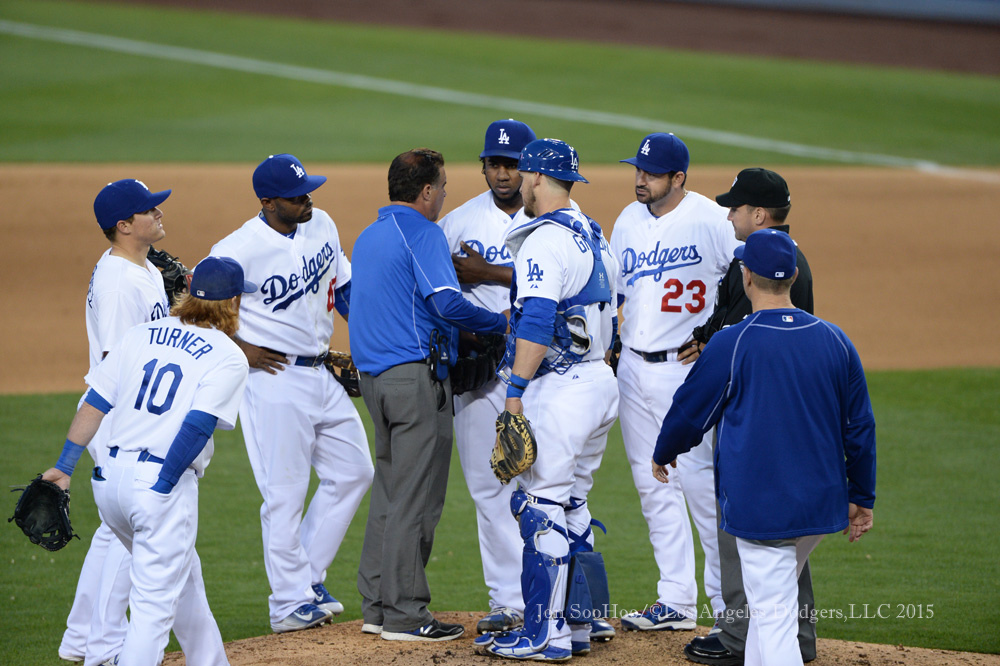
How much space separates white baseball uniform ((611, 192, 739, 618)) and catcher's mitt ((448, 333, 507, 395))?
2.22 feet

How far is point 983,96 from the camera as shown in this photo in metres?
25.2

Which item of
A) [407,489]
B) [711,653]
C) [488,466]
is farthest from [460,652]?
[711,653]

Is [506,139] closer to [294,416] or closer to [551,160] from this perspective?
[551,160]

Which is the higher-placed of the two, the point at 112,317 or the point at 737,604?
the point at 112,317

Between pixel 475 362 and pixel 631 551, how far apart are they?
7.14 feet

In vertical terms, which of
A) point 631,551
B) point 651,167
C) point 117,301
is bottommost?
point 631,551

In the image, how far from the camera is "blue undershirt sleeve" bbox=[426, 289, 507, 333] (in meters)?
4.96

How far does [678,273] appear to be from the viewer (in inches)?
214

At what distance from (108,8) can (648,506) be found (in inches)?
1155

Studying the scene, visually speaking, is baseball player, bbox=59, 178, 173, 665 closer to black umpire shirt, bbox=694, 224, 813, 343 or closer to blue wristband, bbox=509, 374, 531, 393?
blue wristband, bbox=509, 374, 531, 393

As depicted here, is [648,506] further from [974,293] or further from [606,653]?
[974,293]

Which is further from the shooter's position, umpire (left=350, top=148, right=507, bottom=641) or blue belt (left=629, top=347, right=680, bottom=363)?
blue belt (left=629, top=347, right=680, bottom=363)

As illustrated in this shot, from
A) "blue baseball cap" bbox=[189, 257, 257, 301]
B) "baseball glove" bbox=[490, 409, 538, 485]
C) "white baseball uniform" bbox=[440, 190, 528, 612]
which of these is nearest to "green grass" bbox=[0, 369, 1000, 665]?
"white baseball uniform" bbox=[440, 190, 528, 612]

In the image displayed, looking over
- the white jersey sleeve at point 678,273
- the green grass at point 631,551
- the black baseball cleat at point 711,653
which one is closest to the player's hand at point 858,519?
the black baseball cleat at point 711,653
